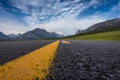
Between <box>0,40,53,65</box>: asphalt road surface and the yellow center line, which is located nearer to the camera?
the yellow center line

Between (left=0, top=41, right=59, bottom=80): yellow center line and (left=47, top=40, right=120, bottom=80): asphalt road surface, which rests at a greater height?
(left=0, top=41, right=59, bottom=80): yellow center line

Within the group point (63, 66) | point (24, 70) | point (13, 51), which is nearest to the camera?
point (24, 70)

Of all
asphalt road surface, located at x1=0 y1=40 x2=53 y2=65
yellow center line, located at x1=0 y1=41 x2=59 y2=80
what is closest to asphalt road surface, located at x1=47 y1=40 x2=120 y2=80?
yellow center line, located at x1=0 y1=41 x2=59 y2=80

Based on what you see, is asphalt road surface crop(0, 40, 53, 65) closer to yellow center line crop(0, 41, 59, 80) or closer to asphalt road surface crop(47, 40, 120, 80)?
yellow center line crop(0, 41, 59, 80)

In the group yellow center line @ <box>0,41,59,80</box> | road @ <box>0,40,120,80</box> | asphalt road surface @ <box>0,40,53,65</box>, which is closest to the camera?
yellow center line @ <box>0,41,59,80</box>

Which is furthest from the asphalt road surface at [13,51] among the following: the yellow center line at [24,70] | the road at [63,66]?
the yellow center line at [24,70]

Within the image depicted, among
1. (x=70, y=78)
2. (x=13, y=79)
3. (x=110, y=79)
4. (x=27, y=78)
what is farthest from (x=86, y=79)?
(x=13, y=79)

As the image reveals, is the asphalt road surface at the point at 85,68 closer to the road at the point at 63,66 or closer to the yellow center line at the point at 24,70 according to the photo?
the road at the point at 63,66

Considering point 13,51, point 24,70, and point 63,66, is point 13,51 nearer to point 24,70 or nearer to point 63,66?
point 24,70

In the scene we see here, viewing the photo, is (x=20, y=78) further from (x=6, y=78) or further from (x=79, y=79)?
(x=79, y=79)

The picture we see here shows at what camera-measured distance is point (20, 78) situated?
17.5 ft

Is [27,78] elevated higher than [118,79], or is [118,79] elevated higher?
[27,78]

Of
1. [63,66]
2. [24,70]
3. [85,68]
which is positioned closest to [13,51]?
[24,70]

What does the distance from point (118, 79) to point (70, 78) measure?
205cm
